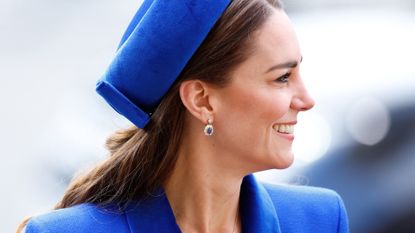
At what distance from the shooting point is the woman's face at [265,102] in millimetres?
2418

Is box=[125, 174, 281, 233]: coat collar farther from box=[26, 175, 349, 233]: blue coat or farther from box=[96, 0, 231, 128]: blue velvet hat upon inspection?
box=[96, 0, 231, 128]: blue velvet hat

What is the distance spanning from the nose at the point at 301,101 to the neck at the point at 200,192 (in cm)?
25

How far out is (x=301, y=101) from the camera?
2443mm

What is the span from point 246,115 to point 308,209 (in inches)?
15.1

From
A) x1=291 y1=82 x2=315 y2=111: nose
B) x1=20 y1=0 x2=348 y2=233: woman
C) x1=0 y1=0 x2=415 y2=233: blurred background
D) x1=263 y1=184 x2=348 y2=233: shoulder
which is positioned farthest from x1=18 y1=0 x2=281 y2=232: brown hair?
x1=0 y1=0 x2=415 y2=233: blurred background

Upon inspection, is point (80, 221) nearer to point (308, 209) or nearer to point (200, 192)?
point (200, 192)

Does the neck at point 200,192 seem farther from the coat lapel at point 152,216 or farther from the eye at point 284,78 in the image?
the eye at point 284,78

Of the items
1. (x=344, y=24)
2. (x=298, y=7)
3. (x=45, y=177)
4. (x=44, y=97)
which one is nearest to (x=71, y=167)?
(x=45, y=177)

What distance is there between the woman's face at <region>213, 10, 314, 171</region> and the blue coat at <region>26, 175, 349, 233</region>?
7.9 inches

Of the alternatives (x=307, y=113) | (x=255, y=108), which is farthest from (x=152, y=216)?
(x=307, y=113)

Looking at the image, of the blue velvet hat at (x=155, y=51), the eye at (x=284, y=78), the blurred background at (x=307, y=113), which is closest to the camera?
the blue velvet hat at (x=155, y=51)

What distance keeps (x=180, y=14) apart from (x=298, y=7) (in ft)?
14.2

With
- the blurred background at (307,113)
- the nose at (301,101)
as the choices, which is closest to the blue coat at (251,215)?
the nose at (301,101)

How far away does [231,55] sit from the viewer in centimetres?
243
